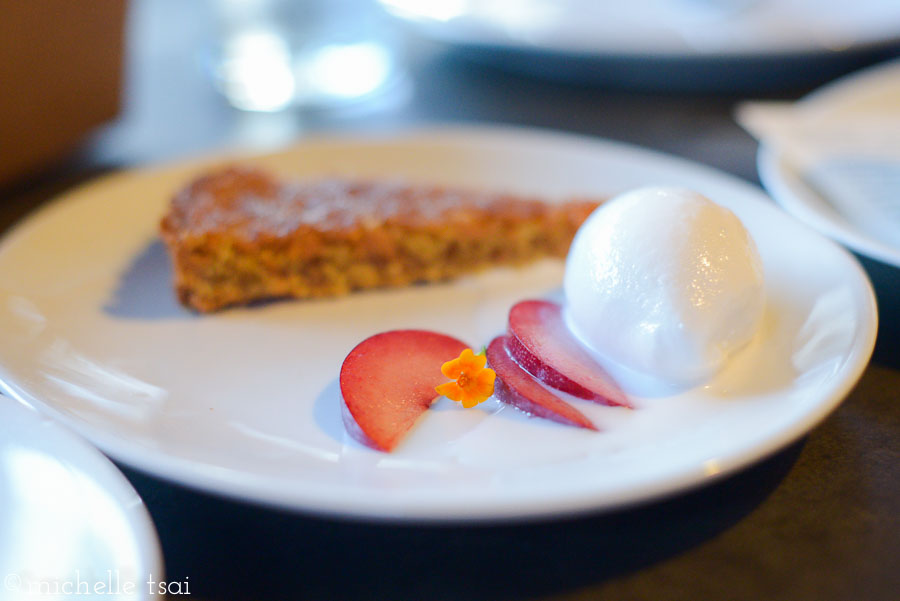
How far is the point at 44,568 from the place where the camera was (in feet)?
2.42

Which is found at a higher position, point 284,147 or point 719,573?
point 284,147

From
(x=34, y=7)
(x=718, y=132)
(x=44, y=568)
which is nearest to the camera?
(x=44, y=568)

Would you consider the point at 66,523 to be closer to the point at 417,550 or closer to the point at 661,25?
the point at 417,550

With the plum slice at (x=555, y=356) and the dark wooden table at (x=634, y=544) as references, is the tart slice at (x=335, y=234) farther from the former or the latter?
the dark wooden table at (x=634, y=544)

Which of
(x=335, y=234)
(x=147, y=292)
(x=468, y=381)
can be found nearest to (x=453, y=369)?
(x=468, y=381)

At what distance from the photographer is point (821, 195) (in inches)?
64.2

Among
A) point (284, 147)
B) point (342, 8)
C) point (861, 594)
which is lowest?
point (861, 594)

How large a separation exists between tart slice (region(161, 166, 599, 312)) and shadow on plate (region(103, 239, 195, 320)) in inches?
1.6

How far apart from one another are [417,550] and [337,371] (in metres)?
0.40

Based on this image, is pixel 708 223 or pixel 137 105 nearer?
pixel 708 223

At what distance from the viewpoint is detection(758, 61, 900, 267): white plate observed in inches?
→ 52.5

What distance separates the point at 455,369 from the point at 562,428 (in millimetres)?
189

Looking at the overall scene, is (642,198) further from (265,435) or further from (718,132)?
(718,132)

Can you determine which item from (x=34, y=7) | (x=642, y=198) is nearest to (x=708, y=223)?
(x=642, y=198)
